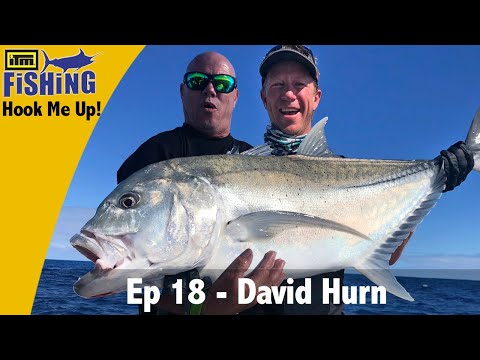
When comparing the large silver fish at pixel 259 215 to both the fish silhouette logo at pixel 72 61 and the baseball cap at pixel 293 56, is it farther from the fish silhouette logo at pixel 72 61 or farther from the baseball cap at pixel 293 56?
the fish silhouette logo at pixel 72 61

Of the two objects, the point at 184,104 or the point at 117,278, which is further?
the point at 184,104

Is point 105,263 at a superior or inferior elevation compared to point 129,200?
inferior

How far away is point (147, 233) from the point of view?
9.56ft

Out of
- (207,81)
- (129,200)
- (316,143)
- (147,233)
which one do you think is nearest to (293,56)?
(207,81)

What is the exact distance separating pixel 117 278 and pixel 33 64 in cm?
349

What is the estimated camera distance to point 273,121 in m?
4.35

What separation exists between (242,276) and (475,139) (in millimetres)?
2650

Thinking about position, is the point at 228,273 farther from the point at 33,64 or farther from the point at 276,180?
the point at 33,64

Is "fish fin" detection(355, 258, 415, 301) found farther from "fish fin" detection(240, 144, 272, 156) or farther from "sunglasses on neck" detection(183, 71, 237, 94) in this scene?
"sunglasses on neck" detection(183, 71, 237, 94)

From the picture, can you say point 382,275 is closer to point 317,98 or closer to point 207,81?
point 317,98

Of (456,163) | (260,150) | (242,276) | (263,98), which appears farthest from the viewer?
(263,98)

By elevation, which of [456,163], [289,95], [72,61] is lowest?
[456,163]

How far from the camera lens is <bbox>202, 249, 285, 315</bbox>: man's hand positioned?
10.1 ft

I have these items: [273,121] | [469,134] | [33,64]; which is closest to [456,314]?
[469,134]
